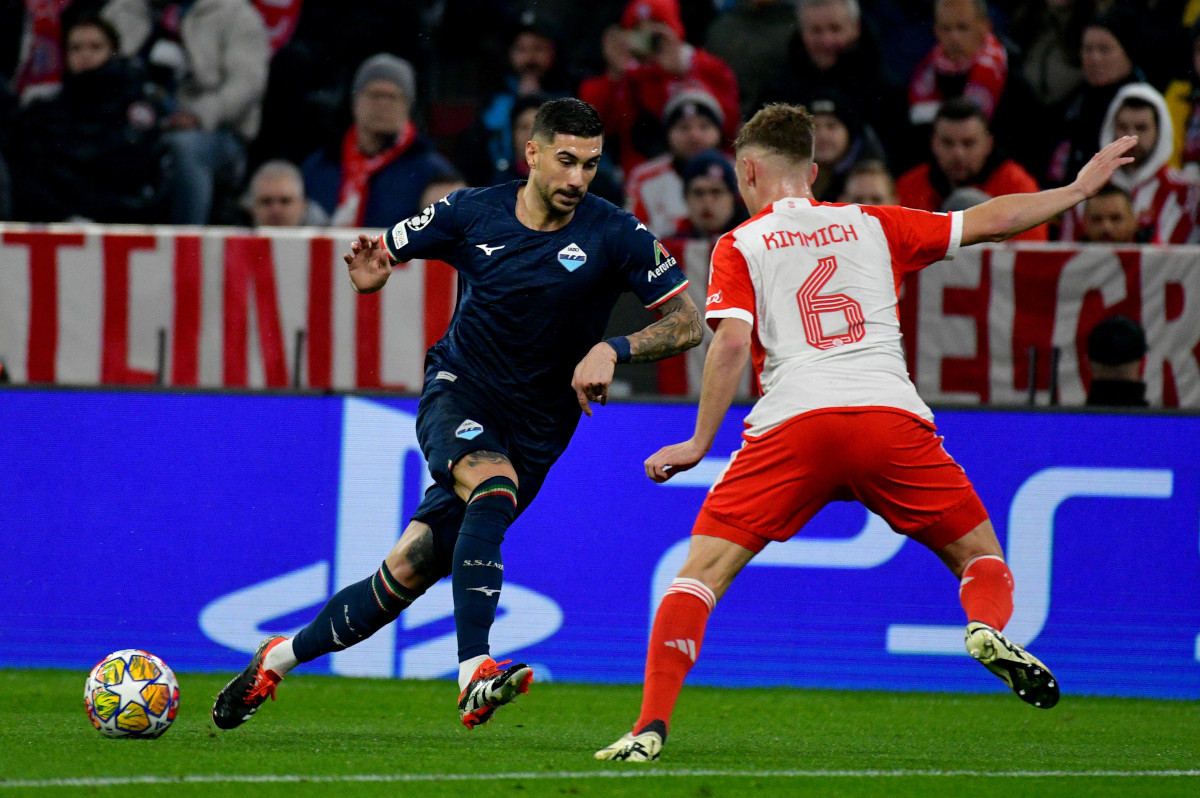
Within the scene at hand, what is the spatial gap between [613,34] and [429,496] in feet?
20.7

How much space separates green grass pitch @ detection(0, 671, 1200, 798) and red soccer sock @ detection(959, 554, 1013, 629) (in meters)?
0.50

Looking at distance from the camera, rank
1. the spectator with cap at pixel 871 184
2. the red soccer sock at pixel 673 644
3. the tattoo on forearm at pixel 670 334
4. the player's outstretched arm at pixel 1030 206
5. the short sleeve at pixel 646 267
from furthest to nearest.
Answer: the spectator with cap at pixel 871 184, the short sleeve at pixel 646 267, the tattoo on forearm at pixel 670 334, the player's outstretched arm at pixel 1030 206, the red soccer sock at pixel 673 644

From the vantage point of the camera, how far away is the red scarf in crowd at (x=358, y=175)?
33.9 feet

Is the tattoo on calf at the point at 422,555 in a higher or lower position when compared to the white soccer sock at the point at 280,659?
higher

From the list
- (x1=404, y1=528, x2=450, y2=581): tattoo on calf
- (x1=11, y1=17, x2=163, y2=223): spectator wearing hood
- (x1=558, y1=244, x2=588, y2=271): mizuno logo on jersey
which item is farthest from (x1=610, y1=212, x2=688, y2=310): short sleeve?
(x1=11, y1=17, x2=163, y2=223): spectator wearing hood

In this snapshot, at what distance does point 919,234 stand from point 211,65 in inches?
289

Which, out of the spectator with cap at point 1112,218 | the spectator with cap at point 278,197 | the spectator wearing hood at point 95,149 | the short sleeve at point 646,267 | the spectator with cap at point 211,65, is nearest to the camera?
the short sleeve at point 646,267

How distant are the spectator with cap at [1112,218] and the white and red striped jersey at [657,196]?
252 centimetres

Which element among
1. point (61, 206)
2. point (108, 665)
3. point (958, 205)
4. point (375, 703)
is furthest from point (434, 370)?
point (61, 206)

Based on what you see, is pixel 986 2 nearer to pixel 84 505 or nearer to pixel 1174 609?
pixel 1174 609

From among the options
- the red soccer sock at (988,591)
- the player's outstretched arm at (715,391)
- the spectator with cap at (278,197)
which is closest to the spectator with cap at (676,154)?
the spectator with cap at (278,197)

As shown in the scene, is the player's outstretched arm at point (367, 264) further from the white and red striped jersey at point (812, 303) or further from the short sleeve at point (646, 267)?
the white and red striped jersey at point (812, 303)

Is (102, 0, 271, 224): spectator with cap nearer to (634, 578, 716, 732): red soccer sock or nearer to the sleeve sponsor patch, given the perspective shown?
the sleeve sponsor patch

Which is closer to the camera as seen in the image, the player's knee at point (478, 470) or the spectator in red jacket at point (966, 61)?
the player's knee at point (478, 470)
